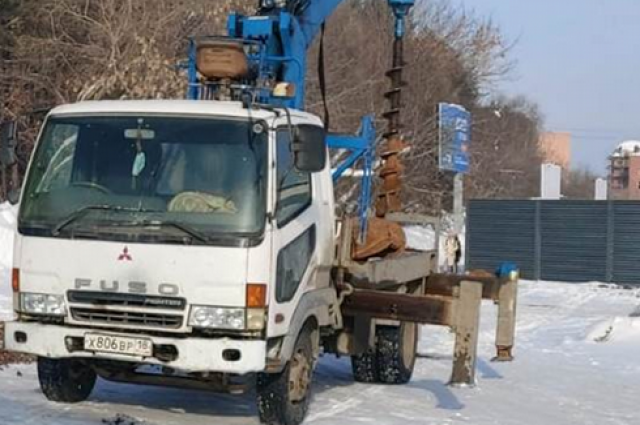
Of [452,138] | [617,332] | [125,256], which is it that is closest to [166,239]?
[125,256]

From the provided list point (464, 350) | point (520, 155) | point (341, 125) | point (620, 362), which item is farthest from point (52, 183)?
point (520, 155)

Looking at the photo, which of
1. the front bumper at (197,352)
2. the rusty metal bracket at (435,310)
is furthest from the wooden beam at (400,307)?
the front bumper at (197,352)

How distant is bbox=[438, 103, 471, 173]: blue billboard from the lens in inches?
1054

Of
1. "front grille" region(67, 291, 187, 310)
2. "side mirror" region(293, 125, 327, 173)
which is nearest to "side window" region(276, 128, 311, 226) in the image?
"side mirror" region(293, 125, 327, 173)

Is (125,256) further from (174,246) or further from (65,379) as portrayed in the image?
(65,379)

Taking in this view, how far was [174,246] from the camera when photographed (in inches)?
Result: 355

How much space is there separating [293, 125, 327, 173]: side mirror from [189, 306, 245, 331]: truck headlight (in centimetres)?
126

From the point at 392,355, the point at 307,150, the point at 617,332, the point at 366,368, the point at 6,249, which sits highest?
the point at 307,150

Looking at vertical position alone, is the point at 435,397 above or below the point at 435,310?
below

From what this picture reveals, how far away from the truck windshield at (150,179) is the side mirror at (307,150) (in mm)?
289

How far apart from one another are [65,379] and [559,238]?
90.7 feet

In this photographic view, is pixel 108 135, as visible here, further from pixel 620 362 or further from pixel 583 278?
pixel 583 278

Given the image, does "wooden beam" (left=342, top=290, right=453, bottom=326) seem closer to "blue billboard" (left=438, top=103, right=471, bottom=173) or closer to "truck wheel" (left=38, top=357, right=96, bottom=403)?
"truck wheel" (left=38, top=357, right=96, bottom=403)

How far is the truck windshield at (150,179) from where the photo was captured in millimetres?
9117
